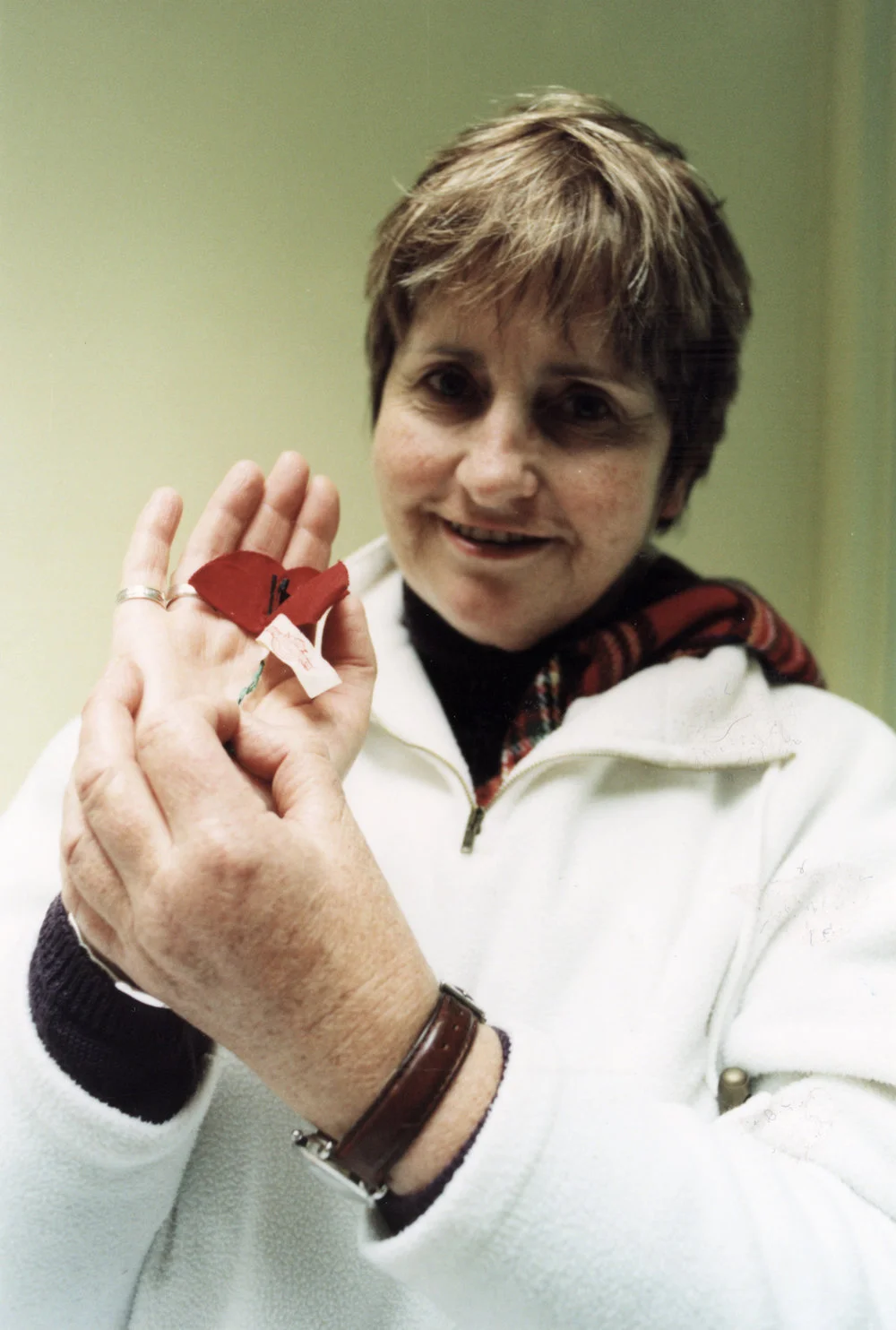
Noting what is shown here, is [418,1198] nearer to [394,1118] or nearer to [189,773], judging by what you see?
[394,1118]

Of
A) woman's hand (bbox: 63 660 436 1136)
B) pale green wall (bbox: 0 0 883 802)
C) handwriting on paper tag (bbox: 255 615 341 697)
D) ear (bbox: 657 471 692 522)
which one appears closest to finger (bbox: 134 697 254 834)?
woman's hand (bbox: 63 660 436 1136)

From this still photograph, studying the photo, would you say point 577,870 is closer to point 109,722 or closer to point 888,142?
point 109,722

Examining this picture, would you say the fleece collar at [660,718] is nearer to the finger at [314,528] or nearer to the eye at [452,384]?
the finger at [314,528]

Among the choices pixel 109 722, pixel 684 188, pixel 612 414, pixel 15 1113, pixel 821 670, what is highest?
pixel 684 188

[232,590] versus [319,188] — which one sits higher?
[319,188]

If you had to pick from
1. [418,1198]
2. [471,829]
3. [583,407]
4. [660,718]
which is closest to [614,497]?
[583,407]

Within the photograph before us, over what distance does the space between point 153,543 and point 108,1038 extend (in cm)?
33

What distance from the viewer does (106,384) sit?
0.79m

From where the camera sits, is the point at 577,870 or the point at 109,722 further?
the point at 577,870

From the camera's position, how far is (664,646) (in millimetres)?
786

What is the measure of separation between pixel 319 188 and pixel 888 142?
450mm

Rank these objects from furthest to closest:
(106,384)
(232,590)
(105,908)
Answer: (106,384)
(232,590)
(105,908)

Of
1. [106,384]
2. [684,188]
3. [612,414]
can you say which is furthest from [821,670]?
[106,384]

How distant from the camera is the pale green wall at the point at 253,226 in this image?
2.45 feet
